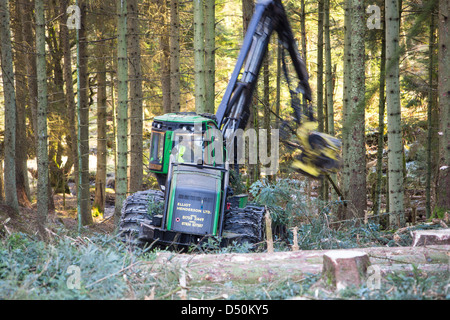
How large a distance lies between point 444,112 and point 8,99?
10.3 meters

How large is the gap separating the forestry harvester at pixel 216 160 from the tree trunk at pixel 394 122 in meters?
1.32

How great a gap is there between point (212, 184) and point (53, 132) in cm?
1232

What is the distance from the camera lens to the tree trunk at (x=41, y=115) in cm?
1056

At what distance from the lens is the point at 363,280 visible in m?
4.45

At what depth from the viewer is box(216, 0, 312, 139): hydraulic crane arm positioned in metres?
7.75

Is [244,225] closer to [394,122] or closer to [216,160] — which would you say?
[216,160]

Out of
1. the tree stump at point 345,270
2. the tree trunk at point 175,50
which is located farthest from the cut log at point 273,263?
the tree trunk at point 175,50

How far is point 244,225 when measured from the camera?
24.8 ft

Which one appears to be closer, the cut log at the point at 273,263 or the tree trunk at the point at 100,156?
the cut log at the point at 273,263

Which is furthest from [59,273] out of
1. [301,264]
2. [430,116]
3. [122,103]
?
[430,116]

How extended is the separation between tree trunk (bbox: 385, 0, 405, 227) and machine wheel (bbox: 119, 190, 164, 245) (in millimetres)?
4222

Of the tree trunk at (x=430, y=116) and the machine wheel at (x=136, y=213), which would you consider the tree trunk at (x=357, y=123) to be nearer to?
the machine wheel at (x=136, y=213)
